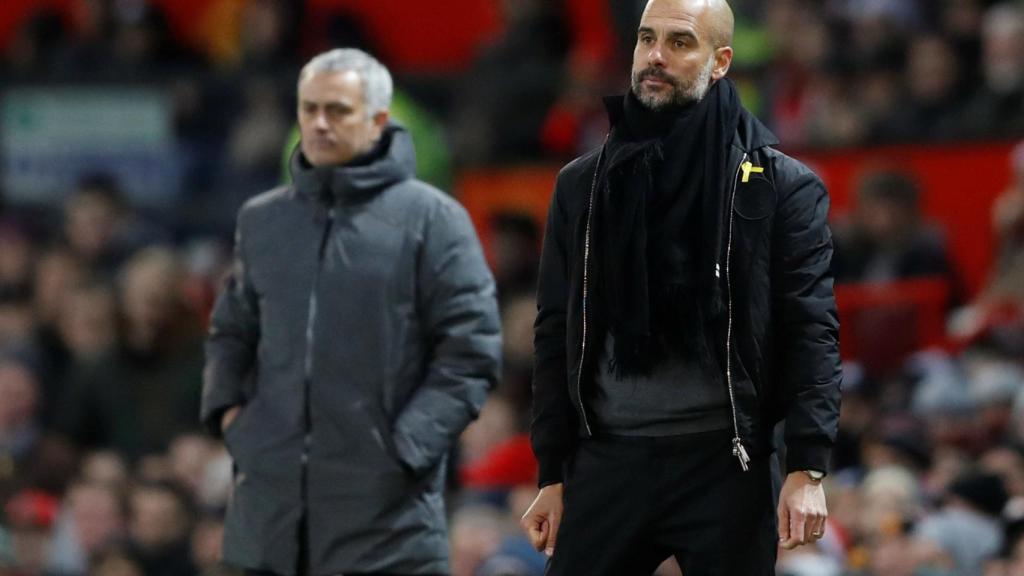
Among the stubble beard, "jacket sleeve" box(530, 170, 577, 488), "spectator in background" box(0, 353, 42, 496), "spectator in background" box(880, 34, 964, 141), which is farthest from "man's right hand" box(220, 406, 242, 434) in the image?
"spectator in background" box(880, 34, 964, 141)

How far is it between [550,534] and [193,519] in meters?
5.21

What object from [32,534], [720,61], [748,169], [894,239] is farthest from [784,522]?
[32,534]

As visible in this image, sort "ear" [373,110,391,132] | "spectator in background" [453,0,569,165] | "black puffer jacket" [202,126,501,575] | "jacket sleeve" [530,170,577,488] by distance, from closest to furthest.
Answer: "jacket sleeve" [530,170,577,488] < "black puffer jacket" [202,126,501,575] < "ear" [373,110,391,132] < "spectator in background" [453,0,569,165]

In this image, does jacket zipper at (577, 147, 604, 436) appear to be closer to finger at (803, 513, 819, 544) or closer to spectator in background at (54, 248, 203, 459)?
finger at (803, 513, 819, 544)

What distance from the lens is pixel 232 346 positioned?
22.2ft

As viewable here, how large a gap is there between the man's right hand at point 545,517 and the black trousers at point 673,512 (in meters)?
0.10

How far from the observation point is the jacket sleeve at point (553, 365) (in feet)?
18.0

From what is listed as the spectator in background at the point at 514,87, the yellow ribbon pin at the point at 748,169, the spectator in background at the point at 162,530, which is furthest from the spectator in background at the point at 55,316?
the yellow ribbon pin at the point at 748,169

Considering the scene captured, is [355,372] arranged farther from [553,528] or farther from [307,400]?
[553,528]

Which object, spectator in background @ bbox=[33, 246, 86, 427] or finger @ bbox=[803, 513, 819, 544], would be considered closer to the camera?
finger @ bbox=[803, 513, 819, 544]

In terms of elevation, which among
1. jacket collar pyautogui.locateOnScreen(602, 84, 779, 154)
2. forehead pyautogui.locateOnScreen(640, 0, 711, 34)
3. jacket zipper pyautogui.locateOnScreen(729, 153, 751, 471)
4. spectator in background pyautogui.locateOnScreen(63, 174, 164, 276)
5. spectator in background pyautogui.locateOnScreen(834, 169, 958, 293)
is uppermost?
forehead pyautogui.locateOnScreen(640, 0, 711, 34)

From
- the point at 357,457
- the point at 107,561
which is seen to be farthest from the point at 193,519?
the point at 357,457

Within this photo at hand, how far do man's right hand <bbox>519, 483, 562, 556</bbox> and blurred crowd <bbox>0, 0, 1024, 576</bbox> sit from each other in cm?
249

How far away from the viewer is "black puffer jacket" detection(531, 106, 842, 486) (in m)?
5.22
